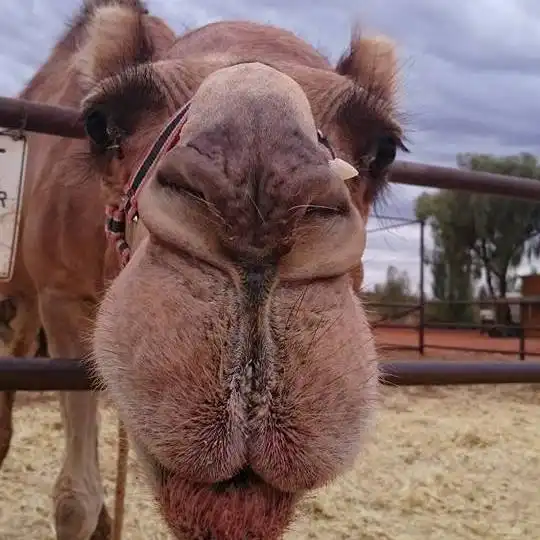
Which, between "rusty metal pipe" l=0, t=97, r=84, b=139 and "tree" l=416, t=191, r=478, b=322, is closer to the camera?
"rusty metal pipe" l=0, t=97, r=84, b=139

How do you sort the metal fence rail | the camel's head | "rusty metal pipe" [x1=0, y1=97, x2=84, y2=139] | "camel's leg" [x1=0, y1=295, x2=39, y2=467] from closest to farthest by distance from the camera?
the camel's head
the metal fence rail
"rusty metal pipe" [x1=0, y1=97, x2=84, y2=139]
"camel's leg" [x1=0, y1=295, x2=39, y2=467]

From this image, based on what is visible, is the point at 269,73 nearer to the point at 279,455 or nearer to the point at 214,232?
the point at 214,232

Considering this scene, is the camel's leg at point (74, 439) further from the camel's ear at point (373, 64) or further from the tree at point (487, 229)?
the tree at point (487, 229)

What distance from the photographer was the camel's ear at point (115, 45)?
7.48ft

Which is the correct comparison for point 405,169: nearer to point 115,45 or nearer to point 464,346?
point 115,45

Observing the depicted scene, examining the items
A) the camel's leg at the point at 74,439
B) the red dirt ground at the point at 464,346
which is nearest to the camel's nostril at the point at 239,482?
the camel's leg at the point at 74,439

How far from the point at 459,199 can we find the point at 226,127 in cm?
3076

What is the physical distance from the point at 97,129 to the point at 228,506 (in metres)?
1.07

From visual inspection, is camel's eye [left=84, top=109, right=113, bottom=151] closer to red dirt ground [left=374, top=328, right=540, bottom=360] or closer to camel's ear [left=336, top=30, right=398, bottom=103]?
camel's ear [left=336, top=30, right=398, bottom=103]

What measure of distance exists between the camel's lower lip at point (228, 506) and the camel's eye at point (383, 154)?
0.98 metres

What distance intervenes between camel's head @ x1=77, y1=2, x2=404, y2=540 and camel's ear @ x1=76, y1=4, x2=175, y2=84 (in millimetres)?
942

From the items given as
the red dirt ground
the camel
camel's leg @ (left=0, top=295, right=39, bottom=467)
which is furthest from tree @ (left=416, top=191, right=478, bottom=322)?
the camel

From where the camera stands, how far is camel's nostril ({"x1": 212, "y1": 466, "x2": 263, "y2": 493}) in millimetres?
1278

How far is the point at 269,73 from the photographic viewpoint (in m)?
1.56
